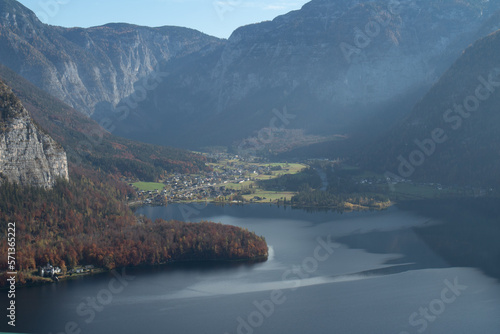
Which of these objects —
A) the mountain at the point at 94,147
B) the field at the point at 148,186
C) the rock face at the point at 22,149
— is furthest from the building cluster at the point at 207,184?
the rock face at the point at 22,149

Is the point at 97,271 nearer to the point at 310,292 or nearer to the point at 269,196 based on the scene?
the point at 310,292

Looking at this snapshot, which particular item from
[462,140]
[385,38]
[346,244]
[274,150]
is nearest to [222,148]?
[274,150]

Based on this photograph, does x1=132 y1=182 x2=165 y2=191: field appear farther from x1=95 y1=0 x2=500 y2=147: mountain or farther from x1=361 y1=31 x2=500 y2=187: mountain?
x1=95 y1=0 x2=500 y2=147: mountain

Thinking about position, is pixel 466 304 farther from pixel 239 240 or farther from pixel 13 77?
pixel 13 77

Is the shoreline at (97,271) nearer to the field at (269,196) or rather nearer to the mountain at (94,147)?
the field at (269,196)

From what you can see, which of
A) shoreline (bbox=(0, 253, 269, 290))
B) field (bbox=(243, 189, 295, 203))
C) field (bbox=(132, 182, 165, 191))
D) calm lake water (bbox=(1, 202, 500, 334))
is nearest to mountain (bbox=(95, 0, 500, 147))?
field (bbox=(243, 189, 295, 203))

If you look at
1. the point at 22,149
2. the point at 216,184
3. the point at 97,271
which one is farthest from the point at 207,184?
the point at 97,271

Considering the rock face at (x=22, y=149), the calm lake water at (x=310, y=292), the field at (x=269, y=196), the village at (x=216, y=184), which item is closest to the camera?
the calm lake water at (x=310, y=292)
